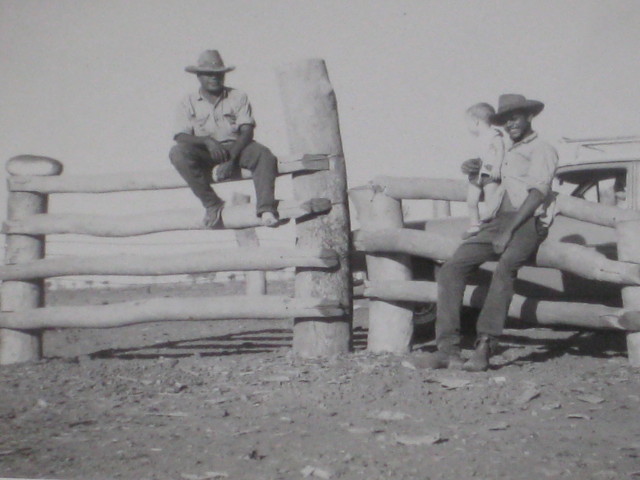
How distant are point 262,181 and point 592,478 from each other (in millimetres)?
3049

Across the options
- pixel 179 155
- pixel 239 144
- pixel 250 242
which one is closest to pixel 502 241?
pixel 239 144

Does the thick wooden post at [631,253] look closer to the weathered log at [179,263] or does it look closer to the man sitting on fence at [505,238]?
the man sitting on fence at [505,238]

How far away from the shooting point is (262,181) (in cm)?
545

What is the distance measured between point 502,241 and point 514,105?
2.97 feet

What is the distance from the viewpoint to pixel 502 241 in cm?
504

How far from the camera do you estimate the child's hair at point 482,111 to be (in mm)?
5698

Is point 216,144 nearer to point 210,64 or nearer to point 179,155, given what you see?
point 179,155

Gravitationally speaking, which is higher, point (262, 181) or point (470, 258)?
point (262, 181)

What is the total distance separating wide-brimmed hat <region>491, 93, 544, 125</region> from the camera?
5.22 m

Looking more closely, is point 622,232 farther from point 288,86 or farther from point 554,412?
point 288,86

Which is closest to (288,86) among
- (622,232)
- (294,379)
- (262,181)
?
(262,181)

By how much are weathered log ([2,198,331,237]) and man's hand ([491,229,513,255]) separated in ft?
3.86

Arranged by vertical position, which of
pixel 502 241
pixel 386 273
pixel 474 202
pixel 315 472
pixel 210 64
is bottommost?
pixel 315 472

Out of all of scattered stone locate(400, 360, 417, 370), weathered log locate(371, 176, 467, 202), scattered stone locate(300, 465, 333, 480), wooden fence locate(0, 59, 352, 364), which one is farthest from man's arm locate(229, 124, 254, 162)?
scattered stone locate(300, 465, 333, 480)
